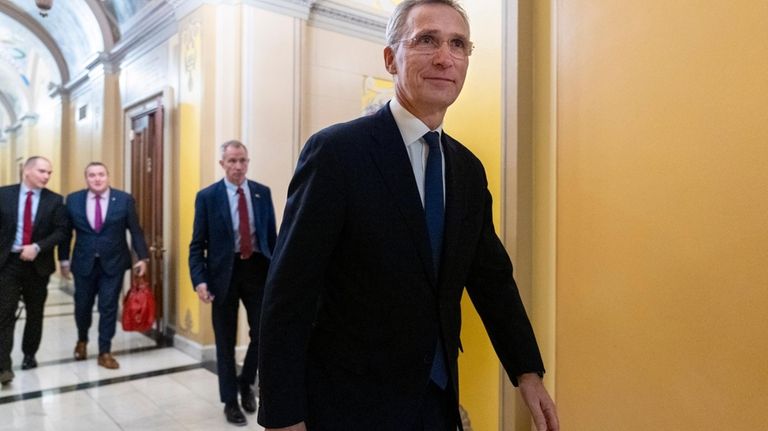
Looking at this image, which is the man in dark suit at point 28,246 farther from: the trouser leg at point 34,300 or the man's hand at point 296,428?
the man's hand at point 296,428

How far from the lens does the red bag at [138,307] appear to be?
5355 mm

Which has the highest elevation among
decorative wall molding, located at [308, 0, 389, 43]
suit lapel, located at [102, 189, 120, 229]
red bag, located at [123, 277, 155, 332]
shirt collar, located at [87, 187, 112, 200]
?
decorative wall molding, located at [308, 0, 389, 43]

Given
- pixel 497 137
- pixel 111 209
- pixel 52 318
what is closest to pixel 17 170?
pixel 52 318

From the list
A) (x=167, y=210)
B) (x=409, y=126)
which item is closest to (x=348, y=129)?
(x=409, y=126)

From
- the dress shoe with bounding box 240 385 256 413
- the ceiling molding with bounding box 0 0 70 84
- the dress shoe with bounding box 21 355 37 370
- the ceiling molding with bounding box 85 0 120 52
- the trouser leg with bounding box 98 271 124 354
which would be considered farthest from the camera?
the ceiling molding with bounding box 0 0 70 84

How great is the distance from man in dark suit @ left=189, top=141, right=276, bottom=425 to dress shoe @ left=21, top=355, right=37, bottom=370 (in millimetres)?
2476

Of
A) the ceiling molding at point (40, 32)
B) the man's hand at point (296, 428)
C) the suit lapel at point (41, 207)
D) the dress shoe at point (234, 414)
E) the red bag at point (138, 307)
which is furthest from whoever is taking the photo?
the ceiling molding at point (40, 32)

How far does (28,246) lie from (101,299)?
0.87m

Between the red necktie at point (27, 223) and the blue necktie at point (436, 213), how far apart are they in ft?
15.0

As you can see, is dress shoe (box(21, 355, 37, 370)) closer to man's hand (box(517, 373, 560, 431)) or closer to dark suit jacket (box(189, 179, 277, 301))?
dark suit jacket (box(189, 179, 277, 301))

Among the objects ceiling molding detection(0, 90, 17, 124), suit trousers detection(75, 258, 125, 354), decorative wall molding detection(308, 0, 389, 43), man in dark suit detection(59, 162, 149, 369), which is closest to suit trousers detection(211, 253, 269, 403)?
man in dark suit detection(59, 162, 149, 369)

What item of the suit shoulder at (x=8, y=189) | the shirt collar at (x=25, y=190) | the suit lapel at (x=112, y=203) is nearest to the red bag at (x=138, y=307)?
the suit lapel at (x=112, y=203)

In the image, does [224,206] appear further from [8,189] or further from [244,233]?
[8,189]

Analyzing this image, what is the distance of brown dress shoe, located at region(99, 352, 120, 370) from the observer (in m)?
5.08
